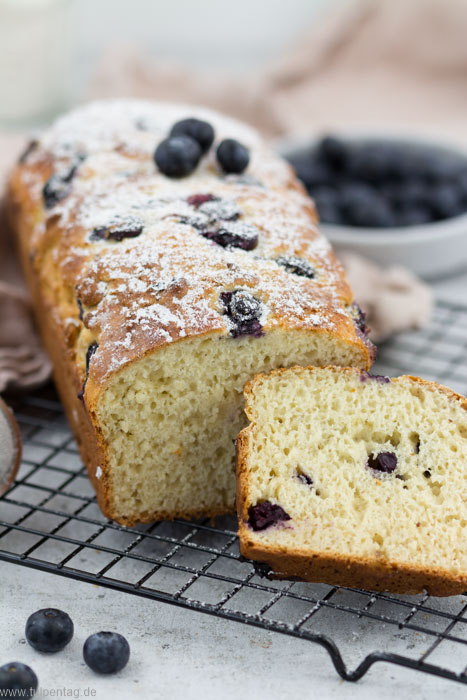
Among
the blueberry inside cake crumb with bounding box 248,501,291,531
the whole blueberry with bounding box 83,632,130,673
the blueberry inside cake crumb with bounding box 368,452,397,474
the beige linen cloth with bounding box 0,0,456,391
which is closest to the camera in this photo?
the whole blueberry with bounding box 83,632,130,673

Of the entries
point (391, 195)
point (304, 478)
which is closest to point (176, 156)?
point (304, 478)

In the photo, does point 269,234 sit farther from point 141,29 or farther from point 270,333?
point 141,29

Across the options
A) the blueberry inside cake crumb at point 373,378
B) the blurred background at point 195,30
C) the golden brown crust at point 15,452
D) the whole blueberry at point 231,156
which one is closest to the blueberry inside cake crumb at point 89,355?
the golden brown crust at point 15,452

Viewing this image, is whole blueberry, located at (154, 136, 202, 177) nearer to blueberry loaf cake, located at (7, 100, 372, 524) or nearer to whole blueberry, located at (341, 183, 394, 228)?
blueberry loaf cake, located at (7, 100, 372, 524)

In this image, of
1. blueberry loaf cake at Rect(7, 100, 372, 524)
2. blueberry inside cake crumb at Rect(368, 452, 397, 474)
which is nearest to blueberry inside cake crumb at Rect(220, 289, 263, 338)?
blueberry loaf cake at Rect(7, 100, 372, 524)

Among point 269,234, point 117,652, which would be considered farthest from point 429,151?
point 117,652

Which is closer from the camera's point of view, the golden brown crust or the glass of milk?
the golden brown crust

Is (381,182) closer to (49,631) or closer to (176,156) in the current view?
(176,156)
